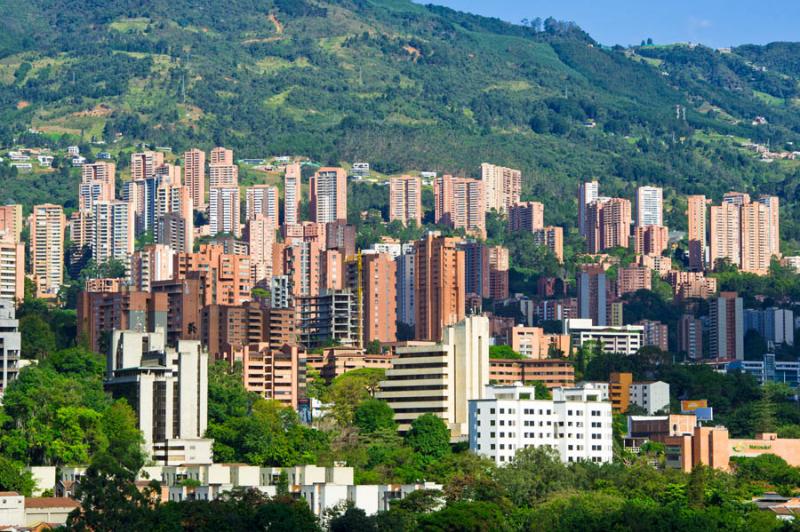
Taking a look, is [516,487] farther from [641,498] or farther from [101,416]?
[101,416]

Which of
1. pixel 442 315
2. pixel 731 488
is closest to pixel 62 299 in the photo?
pixel 442 315

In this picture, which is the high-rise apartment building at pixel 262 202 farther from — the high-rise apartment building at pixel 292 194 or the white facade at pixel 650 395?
the white facade at pixel 650 395

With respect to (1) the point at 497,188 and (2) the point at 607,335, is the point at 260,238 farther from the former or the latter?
(1) the point at 497,188

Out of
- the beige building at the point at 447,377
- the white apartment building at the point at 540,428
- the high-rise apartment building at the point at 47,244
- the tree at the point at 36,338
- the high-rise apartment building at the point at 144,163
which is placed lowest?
the white apartment building at the point at 540,428

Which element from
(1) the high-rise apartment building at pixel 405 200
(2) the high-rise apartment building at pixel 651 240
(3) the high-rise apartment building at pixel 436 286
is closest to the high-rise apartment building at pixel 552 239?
(2) the high-rise apartment building at pixel 651 240

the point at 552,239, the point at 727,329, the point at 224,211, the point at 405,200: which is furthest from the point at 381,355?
the point at 405,200

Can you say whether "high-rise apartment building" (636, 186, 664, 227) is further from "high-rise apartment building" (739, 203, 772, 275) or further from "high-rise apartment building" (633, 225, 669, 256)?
"high-rise apartment building" (739, 203, 772, 275)
